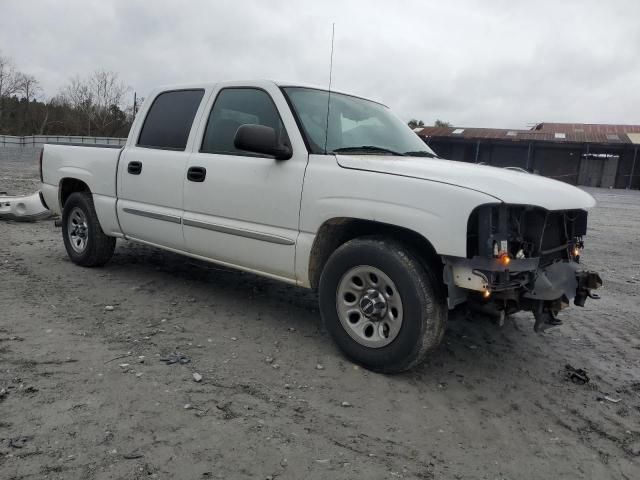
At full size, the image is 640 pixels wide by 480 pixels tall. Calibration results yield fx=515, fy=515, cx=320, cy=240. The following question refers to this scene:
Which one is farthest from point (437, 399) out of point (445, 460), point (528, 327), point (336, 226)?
point (528, 327)

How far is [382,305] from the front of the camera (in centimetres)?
323

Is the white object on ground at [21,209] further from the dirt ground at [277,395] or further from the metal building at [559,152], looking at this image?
the metal building at [559,152]

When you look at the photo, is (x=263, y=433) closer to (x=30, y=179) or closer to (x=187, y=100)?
(x=187, y=100)

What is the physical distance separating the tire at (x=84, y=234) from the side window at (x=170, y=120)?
1.04 metres

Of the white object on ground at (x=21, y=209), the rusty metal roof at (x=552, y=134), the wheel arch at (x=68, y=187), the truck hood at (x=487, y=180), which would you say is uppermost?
the rusty metal roof at (x=552, y=134)

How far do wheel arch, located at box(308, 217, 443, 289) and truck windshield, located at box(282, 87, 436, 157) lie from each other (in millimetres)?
553

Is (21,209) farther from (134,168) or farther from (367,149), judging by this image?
(367,149)

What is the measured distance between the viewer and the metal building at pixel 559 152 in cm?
3150

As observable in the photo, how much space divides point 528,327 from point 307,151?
2.49 m

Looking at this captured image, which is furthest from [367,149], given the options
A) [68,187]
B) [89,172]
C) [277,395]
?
[68,187]

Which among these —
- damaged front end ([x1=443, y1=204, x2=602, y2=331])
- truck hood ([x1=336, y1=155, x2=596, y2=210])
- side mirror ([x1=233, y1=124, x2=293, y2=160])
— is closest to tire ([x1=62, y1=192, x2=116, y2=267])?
side mirror ([x1=233, y1=124, x2=293, y2=160])

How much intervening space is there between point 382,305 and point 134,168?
2.81 m

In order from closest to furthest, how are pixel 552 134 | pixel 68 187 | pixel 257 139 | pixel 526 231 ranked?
pixel 526 231, pixel 257 139, pixel 68 187, pixel 552 134

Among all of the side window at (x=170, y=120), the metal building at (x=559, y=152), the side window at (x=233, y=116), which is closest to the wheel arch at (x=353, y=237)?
the side window at (x=233, y=116)
